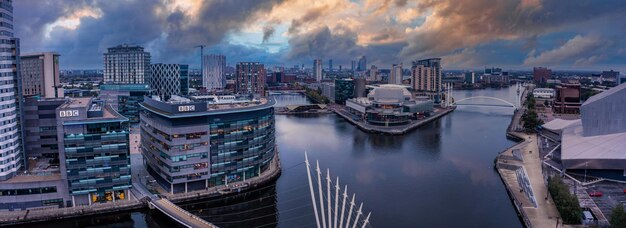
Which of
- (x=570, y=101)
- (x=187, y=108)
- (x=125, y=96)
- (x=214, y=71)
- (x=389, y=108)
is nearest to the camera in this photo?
(x=187, y=108)

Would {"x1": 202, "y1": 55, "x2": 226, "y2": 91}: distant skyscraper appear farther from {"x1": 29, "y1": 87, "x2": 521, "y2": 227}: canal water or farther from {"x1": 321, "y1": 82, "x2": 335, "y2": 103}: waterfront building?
{"x1": 29, "y1": 87, "x2": 521, "y2": 227}: canal water

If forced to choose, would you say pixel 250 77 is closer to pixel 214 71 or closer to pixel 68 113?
pixel 214 71

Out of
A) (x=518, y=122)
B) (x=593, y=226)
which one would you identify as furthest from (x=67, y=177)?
(x=518, y=122)

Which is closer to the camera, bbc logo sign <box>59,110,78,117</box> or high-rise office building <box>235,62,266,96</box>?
bbc logo sign <box>59,110,78,117</box>

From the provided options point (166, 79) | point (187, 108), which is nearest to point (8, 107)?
point (187, 108)

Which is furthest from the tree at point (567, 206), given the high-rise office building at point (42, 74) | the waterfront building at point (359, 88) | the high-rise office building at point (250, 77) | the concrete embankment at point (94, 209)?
the high-rise office building at point (250, 77)

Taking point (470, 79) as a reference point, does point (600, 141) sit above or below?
below


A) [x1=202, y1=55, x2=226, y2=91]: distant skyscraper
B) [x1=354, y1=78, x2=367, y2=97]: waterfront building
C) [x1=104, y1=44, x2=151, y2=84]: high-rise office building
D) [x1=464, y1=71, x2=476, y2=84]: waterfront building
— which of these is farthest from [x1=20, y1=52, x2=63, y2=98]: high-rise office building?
[x1=464, y1=71, x2=476, y2=84]: waterfront building
